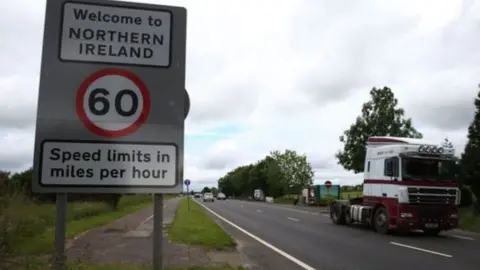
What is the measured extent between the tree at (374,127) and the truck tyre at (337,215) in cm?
1692

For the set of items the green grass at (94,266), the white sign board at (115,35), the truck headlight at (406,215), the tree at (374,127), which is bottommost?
the green grass at (94,266)

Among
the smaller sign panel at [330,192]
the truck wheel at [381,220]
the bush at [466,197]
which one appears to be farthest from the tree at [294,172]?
the truck wheel at [381,220]

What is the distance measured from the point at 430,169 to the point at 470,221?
836 cm

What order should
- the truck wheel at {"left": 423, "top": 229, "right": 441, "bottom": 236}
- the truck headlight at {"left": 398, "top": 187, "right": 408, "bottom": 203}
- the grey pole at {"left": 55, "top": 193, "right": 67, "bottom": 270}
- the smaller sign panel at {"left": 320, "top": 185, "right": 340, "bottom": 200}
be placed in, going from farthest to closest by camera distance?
the smaller sign panel at {"left": 320, "top": 185, "right": 340, "bottom": 200} < the truck wheel at {"left": 423, "top": 229, "right": 441, "bottom": 236} < the truck headlight at {"left": 398, "top": 187, "right": 408, "bottom": 203} < the grey pole at {"left": 55, "top": 193, "right": 67, "bottom": 270}

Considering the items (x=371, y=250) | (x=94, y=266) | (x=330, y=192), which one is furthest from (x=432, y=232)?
(x=330, y=192)

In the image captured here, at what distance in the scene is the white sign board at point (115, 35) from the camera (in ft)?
10.8

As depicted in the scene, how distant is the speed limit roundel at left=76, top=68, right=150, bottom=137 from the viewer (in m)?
3.22

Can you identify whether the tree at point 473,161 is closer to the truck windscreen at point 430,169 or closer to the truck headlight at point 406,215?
the truck windscreen at point 430,169

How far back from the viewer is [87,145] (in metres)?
3.26

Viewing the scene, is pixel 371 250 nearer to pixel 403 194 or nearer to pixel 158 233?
pixel 403 194

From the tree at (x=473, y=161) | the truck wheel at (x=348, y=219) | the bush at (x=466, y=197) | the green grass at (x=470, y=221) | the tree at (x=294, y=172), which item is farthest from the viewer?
the tree at (x=294, y=172)

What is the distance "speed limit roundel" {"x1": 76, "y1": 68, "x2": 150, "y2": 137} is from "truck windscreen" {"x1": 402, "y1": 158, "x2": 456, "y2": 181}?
16.8 metres

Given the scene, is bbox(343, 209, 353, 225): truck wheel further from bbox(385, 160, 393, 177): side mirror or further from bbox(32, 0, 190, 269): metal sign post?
bbox(32, 0, 190, 269): metal sign post

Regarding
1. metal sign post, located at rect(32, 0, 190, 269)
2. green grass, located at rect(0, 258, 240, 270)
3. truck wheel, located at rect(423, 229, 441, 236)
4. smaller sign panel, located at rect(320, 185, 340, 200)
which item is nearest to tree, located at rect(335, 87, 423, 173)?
smaller sign panel, located at rect(320, 185, 340, 200)
